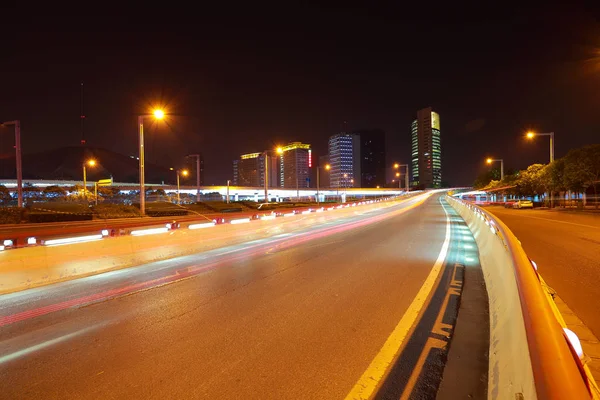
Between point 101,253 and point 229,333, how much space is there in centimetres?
616

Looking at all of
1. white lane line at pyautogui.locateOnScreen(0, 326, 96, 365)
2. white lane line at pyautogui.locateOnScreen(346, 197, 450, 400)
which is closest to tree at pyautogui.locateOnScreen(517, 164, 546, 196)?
white lane line at pyautogui.locateOnScreen(346, 197, 450, 400)

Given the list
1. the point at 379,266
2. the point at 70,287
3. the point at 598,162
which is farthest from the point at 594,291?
the point at 598,162

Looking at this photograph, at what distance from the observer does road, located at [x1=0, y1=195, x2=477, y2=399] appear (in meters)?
3.46

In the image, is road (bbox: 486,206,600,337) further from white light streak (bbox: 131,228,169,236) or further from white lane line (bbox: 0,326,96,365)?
white light streak (bbox: 131,228,169,236)

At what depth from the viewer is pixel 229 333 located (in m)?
4.74

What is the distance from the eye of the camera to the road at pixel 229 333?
136 inches

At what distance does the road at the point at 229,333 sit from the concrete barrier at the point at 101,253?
0.54 m

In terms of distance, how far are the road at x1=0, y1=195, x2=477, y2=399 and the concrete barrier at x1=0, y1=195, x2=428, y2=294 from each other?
1.76 feet

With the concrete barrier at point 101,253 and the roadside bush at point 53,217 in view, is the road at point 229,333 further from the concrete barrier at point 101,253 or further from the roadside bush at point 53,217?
the roadside bush at point 53,217

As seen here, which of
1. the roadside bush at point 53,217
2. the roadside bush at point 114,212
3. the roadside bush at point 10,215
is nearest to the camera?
the roadside bush at point 10,215

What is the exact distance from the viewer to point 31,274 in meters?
7.55

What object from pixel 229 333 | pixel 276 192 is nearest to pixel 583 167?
pixel 229 333

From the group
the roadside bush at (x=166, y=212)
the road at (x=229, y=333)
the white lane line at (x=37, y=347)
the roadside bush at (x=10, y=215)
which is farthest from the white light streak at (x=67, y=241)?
the roadside bush at (x=166, y=212)

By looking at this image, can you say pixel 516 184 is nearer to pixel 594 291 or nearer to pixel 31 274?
pixel 594 291
